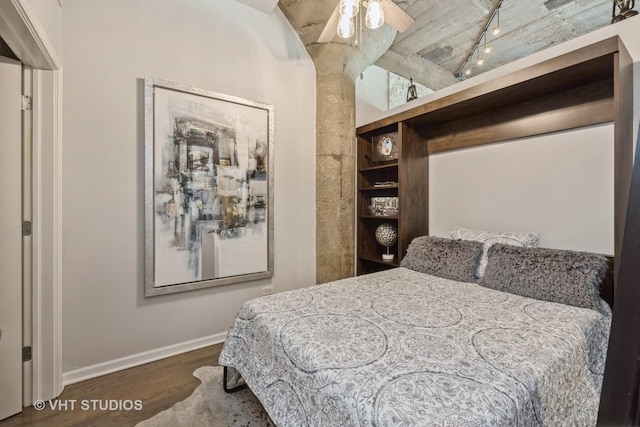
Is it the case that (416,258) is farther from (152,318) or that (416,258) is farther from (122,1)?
(122,1)

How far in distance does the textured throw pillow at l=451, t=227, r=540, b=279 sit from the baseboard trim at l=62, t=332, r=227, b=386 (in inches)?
92.3

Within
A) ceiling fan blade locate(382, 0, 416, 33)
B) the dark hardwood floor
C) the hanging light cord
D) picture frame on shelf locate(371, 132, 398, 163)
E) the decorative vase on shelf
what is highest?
the hanging light cord

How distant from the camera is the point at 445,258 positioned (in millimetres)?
2357

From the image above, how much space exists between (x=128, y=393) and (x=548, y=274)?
9.39 ft

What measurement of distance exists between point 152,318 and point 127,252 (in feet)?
1.89

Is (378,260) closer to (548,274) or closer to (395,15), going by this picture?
(548,274)

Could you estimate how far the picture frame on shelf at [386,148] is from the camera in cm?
312

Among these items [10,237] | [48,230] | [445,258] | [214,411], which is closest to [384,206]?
[445,258]

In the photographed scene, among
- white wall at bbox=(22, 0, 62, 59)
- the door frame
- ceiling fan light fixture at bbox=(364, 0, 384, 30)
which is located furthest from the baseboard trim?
ceiling fan light fixture at bbox=(364, 0, 384, 30)

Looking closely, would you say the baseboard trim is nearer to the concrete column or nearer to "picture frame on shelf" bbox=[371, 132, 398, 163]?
the concrete column

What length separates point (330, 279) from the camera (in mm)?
3100

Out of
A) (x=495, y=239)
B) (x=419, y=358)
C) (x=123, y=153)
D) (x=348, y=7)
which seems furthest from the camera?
(x=495, y=239)

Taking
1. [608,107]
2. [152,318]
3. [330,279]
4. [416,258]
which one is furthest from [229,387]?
[608,107]

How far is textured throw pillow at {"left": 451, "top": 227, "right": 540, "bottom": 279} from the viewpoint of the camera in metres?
2.20
